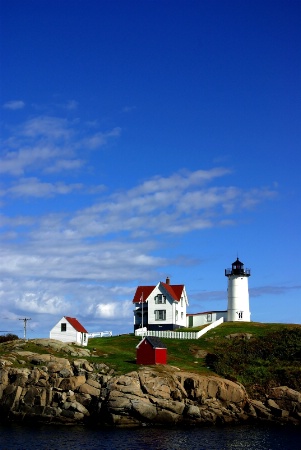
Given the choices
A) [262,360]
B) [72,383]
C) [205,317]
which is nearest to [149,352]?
[72,383]

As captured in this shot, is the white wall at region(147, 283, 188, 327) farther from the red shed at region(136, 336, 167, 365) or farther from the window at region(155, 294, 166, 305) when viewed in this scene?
the red shed at region(136, 336, 167, 365)

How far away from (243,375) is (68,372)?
19328 millimetres

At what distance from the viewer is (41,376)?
55.7 m

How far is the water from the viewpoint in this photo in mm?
43000

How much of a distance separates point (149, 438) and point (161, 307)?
43214mm

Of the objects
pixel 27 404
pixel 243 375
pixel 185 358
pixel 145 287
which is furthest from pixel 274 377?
pixel 145 287

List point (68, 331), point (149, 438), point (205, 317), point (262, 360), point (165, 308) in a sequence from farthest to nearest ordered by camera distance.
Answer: point (205, 317) → point (165, 308) → point (68, 331) → point (262, 360) → point (149, 438)

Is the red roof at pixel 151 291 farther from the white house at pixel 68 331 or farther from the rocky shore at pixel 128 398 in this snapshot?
the rocky shore at pixel 128 398

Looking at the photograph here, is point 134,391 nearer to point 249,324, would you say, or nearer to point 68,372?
point 68,372

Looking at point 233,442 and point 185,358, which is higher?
point 185,358

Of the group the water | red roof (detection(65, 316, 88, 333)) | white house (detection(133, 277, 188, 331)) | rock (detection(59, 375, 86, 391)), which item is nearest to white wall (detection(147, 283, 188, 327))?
white house (detection(133, 277, 188, 331))

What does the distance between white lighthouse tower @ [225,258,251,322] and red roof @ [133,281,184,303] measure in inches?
316

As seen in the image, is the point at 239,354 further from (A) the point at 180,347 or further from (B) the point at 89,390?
(B) the point at 89,390

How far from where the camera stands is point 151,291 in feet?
301
